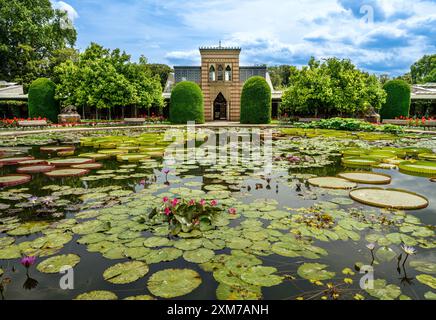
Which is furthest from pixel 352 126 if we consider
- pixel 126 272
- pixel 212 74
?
pixel 126 272

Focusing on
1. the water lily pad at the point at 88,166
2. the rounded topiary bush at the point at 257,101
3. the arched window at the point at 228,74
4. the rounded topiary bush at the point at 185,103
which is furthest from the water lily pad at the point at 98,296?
the arched window at the point at 228,74

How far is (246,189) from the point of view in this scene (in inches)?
247

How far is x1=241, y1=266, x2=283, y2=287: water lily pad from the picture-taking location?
2853 mm

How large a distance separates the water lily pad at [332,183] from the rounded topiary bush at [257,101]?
2236cm

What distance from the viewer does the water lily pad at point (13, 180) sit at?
6.54 meters

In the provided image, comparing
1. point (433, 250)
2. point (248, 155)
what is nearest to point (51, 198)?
point (433, 250)

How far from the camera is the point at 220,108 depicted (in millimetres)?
37438

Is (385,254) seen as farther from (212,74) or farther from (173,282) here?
(212,74)

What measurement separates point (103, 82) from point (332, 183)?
23844mm

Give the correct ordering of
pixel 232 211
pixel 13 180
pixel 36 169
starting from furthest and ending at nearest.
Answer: pixel 36 169 → pixel 13 180 → pixel 232 211

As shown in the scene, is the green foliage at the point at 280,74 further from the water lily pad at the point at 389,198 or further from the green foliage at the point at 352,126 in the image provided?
the water lily pad at the point at 389,198

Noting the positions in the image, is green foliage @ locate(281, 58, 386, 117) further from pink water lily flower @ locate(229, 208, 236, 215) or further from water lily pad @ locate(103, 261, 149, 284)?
water lily pad @ locate(103, 261, 149, 284)

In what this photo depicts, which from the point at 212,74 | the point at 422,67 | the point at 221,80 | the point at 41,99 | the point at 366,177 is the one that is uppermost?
the point at 422,67

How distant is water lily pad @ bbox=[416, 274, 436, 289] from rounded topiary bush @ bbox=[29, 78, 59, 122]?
3062cm
